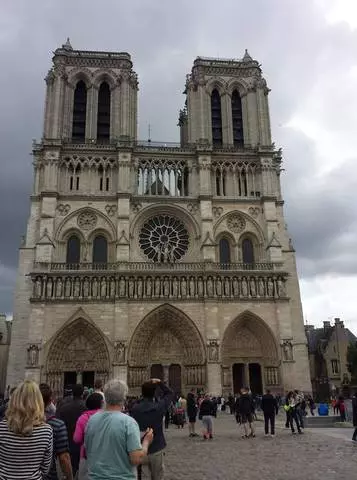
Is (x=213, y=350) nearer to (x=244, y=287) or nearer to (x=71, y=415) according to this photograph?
(x=244, y=287)

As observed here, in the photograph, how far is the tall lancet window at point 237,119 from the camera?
36.9 m

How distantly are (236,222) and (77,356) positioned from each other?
14425mm

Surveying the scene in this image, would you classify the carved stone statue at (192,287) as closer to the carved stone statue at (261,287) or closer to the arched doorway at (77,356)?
the carved stone statue at (261,287)

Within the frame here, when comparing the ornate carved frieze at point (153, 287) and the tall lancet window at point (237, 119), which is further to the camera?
the tall lancet window at point (237, 119)

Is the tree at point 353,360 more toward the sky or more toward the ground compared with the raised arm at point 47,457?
more toward the sky

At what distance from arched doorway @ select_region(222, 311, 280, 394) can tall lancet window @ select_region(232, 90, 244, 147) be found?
14465 millimetres

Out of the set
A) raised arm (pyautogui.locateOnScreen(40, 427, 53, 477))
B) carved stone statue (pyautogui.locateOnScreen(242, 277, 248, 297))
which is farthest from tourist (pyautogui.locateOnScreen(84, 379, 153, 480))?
carved stone statue (pyautogui.locateOnScreen(242, 277, 248, 297))

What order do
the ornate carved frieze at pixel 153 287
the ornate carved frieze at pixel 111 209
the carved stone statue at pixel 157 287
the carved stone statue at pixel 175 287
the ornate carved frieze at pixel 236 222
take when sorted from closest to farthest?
the ornate carved frieze at pixel 153 287, the carved stone statue at pixel 157 287, the carved stone statue at pixel 175 287, the ornate carved frieze at pixel 111 209, the ornate carved frieze at pixel 236 222

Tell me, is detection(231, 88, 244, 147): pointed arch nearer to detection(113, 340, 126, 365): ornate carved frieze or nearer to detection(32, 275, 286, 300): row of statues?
detection(32, 275, 286, 300): row of statues

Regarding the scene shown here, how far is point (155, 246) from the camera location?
3244 centimetres

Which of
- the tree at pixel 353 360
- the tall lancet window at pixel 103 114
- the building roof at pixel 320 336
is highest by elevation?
the tall lancet window at pixel 103 114

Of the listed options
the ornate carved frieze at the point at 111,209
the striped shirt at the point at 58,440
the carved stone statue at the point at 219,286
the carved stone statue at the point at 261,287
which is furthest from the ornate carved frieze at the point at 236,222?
the striped shirt at the point at 58,440

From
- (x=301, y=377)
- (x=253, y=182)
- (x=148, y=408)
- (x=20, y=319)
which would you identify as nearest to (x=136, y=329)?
(x=20, y=319)

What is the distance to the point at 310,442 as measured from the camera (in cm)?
1185
